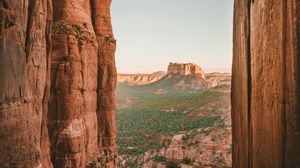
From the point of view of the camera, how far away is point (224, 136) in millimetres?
42625

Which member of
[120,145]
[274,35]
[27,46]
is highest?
[27,46]

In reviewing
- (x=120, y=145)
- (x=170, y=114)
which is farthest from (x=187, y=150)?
(x=170, y=114)

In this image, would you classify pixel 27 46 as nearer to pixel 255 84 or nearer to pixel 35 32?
pixel 35 32

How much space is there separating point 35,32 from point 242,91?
669 cm

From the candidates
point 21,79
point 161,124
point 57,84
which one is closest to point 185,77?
point 161,124

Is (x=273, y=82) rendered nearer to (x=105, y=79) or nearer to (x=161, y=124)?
(x=105, y=79)

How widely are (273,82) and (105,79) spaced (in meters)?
19.2

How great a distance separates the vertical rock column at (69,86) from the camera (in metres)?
15.1

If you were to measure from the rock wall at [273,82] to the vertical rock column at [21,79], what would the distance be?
5.60 m

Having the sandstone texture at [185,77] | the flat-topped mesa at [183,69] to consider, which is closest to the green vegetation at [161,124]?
the sandstone texture at [185,77]

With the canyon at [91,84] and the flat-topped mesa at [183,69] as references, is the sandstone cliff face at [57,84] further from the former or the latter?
the flat-topped mesa at [183,69]

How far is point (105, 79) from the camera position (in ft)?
69.3

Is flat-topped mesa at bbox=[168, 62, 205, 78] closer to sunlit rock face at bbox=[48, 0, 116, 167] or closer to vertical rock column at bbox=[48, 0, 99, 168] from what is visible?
sunlit rock face at bbox=[48, 0, 116, 167]

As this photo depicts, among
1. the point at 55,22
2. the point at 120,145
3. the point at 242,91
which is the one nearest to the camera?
the point at 242,91
